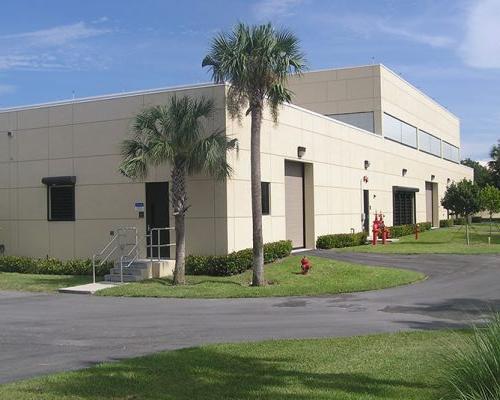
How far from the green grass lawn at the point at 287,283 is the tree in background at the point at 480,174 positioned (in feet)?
172

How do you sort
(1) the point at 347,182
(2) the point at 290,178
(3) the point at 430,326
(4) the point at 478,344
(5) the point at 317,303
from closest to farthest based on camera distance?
(4) the point at 478,344 < (3) the point at 430,326 < (5) the point at 317,303 < (2) the point at 290,178 < (1) the point at 347,182

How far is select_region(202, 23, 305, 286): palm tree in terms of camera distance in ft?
56.4

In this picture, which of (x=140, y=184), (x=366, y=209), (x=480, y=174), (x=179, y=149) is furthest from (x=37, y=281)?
(x=480, y=174)

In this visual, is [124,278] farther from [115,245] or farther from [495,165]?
[495,165]

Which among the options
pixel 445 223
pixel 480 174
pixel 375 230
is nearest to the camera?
pixel 375 230

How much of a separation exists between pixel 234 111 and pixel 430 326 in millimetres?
10532

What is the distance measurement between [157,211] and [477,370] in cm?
1697

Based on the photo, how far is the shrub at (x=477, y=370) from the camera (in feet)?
16.3

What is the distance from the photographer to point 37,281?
19.8 m

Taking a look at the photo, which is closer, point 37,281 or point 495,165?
point 37,281

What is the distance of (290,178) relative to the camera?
84.7 ft

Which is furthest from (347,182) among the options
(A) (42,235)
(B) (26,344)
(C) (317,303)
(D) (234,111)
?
(B) (26,344)

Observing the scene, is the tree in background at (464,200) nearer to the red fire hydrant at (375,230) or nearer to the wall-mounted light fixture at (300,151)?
the red fire hydrant at (375,230)

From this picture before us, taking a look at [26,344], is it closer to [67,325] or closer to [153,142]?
[67,325]
